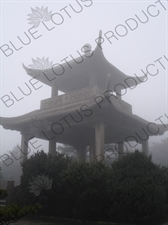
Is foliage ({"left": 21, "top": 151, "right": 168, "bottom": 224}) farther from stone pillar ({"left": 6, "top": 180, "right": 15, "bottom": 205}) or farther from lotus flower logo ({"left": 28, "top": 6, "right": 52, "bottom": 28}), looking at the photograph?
lotus flower logo ({"left": 28, "top": 6, "right": 52, "bottom": 28})

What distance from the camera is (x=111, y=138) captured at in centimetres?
1563

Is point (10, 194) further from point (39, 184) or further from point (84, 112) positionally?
point (84, 112)

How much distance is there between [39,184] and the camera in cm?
796

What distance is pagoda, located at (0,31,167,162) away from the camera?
11156 mm

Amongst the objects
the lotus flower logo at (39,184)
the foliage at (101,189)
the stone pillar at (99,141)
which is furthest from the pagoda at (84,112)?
the lotus flower logo at (39,184)

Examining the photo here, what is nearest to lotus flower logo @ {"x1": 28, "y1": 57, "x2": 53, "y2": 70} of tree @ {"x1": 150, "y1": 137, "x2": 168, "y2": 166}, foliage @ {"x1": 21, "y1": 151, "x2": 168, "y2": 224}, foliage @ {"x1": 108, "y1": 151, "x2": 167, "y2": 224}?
foliage @ {"x1": 21, "y1": 151, "x2": 168, "y2": 224}

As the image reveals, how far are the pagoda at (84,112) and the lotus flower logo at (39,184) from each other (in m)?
2.94

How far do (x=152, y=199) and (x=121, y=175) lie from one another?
1.18 meters

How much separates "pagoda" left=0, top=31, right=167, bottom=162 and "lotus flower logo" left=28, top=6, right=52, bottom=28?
295 centimetres

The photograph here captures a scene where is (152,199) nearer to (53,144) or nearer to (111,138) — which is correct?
(53,144)

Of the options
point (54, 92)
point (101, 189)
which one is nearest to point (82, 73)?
point (54, 92)

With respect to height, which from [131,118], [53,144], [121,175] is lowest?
[121,175]

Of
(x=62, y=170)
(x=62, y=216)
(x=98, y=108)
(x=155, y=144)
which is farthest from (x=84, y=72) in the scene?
(x=155, y=144)

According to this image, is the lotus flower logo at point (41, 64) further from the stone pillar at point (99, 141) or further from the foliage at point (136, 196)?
the foliage at point (136, 196)
